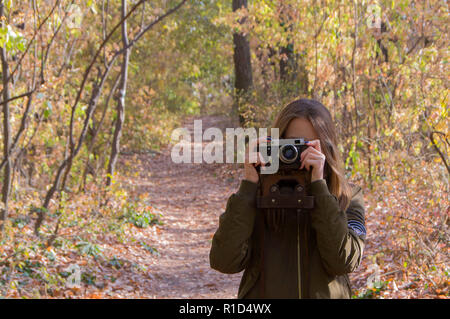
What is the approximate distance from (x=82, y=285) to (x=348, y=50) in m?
5.09

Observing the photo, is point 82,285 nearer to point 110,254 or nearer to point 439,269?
point 110,254

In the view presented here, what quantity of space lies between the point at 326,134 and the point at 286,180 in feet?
0.82

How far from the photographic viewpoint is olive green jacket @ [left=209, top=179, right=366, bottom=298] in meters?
1.75

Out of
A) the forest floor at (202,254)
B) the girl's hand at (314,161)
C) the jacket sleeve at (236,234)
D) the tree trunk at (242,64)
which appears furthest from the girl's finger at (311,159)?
the tree trunk at (242,64)

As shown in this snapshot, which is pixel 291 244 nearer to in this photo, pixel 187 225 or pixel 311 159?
pixel 311 159

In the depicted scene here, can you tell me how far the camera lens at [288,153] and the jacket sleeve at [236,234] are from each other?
165 mm

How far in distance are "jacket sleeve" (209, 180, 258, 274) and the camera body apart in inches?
5.9

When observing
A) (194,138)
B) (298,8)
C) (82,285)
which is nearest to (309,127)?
(82,285)

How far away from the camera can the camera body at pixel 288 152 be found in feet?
6.04

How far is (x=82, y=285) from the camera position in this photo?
5.54m

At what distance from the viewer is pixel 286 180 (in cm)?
187

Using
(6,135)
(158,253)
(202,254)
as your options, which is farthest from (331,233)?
(158,253)

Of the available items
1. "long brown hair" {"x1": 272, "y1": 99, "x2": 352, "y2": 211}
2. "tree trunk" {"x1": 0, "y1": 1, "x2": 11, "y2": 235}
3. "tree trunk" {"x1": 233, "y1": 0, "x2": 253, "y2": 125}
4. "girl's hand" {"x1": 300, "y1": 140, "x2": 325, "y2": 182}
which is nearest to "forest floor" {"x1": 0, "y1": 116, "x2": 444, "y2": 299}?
"tree trunk" {"x1": 0, "y1": 1, "x2": 11, "y2": 235}

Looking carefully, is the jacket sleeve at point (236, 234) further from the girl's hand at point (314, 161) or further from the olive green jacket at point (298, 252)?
the girl's hand at point (314, 161)
